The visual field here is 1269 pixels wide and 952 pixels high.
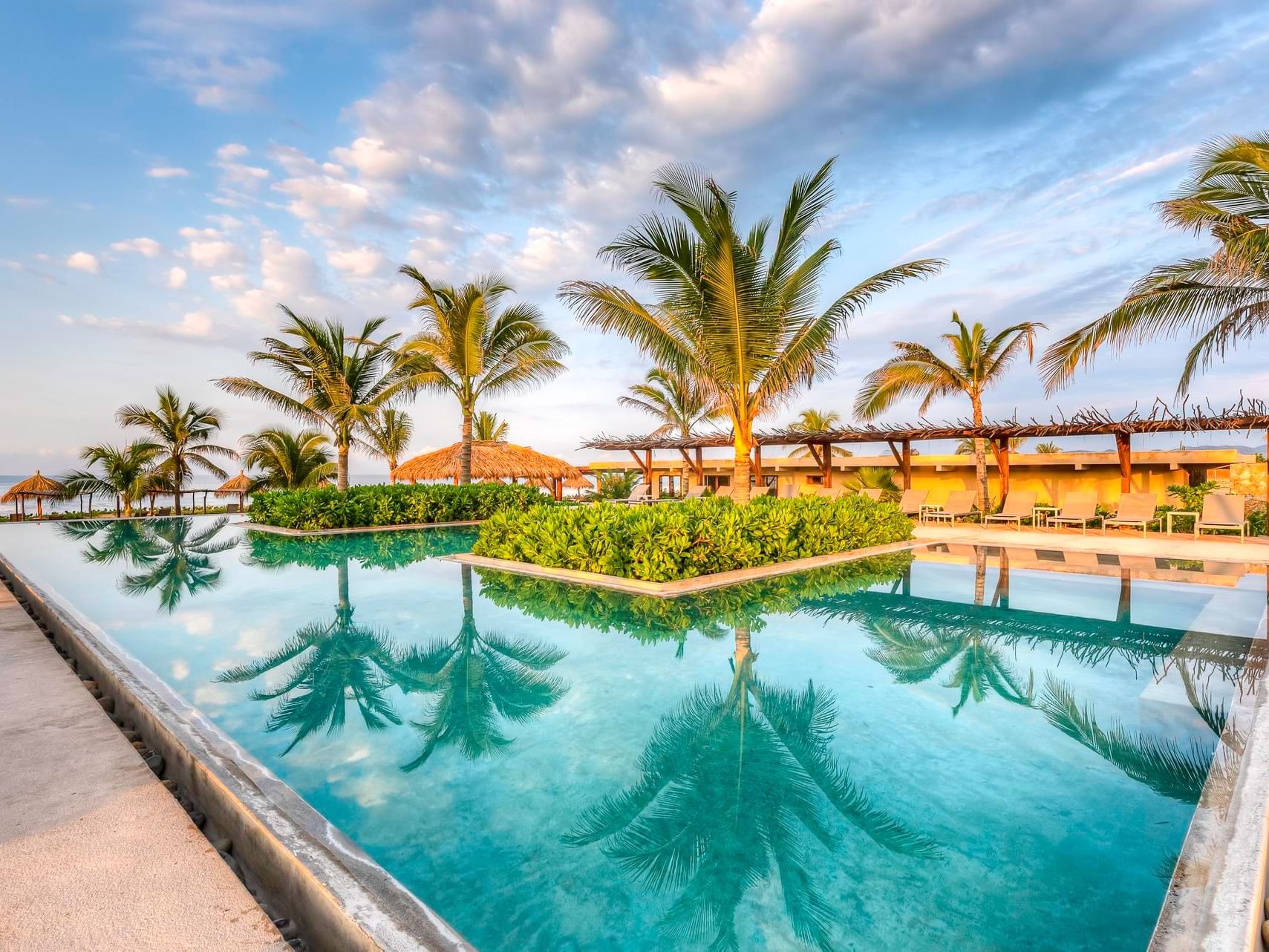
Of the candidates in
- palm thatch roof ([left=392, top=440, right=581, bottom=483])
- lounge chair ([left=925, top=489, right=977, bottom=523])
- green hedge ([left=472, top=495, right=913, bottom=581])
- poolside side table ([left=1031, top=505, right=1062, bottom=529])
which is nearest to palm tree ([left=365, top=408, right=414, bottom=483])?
palm thatch roof ([left=392, top=440, right=581, bottom=483])

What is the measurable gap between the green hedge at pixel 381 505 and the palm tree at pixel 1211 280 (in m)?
12.3

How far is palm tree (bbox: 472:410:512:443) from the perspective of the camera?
32.8 metres

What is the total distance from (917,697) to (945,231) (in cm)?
1254

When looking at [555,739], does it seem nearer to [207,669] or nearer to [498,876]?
[498,876]

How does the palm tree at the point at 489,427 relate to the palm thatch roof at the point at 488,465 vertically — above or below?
above

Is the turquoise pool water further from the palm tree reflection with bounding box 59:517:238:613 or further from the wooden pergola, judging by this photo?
the wooden pergola

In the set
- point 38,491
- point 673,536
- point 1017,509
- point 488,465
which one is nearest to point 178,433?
point 38,491

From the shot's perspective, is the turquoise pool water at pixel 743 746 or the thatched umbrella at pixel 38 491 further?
the thatched umbrella at pixel 38 491

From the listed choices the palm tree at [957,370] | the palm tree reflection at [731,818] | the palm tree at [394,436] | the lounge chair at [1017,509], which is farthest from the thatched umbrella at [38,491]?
the lounge chair at [1017,509]

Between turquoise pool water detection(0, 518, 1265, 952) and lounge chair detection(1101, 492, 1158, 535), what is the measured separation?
A: 282 inches

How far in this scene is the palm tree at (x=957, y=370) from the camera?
1727 cm

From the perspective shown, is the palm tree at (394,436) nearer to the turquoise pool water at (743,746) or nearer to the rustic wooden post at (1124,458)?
the turquoise pool water at (743,746)

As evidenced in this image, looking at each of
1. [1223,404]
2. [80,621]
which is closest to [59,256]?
[80,621]

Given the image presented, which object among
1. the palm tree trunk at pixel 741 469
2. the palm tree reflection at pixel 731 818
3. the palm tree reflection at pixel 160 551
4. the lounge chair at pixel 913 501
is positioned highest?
the palm tree trunk at pixel 741 469
